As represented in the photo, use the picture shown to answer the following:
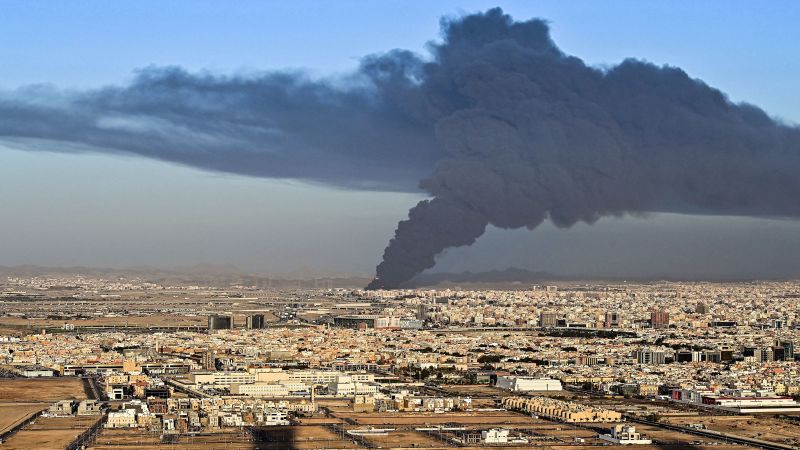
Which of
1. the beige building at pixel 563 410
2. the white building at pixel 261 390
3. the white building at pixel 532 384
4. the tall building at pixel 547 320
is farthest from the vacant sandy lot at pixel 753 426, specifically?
the tall building at pixel 547 320

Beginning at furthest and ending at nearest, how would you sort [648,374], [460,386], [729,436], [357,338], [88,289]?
[88,289], [357,338], [648,374], [460,386], [729,436]

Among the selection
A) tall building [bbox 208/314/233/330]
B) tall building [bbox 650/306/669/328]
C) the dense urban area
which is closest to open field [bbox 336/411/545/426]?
the dense urban area

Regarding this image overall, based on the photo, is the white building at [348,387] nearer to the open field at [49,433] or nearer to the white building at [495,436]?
the open field at [49,433]

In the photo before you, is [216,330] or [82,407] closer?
[82,407]

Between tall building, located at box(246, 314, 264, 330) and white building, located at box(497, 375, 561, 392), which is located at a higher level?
tall building, located at box(246, 314, 264, 330)

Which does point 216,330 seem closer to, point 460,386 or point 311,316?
point 311,316

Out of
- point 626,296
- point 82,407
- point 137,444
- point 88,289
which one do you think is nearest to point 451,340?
point 82,407

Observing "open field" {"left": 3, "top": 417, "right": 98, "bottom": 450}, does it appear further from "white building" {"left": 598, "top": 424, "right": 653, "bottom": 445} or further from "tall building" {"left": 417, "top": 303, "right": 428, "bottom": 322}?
"tall building" {"left": 417, "top": 303, "right": 428, "bottom": 322}

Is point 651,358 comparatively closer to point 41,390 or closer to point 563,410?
point 563,410
